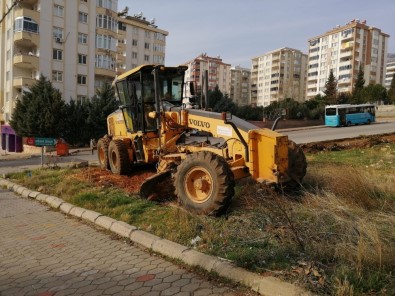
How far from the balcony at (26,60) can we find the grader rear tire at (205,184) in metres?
44.8

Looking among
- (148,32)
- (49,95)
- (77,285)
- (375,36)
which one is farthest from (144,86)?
(375,36)

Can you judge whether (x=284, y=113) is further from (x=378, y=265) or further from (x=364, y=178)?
(x=378, y=265)

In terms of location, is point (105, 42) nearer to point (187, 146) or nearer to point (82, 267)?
point (187, 146)

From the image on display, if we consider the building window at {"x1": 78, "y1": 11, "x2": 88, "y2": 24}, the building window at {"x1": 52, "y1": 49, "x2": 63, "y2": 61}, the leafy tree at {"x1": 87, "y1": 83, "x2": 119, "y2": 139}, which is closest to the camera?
the leafy tree at {"x1": 87, "y1": 83, "x2": 119, "y2": 139}

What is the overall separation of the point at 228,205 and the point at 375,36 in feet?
414

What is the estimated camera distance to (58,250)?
223 inches

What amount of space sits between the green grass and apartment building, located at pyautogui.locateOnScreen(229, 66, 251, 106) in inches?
5434

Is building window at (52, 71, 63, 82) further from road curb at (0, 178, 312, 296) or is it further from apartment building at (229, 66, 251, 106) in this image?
apartment building at (229, 66, 251, 106)

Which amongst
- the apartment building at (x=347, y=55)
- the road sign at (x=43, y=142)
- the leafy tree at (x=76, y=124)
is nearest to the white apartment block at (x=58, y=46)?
the leafy tree at (x=76, y=124)

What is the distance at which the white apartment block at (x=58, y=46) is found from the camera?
46406mm

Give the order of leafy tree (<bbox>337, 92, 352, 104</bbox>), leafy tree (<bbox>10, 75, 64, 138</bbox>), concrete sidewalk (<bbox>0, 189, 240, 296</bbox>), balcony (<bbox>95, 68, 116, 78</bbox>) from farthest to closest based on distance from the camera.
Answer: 1. leafy tree (<bbox>337, 92, 352, 104</bbox>)
2. balcony (<bbox>95, 68, 116, 78</bbox>)
3. leafy tree (<bbox>10, 75, 64, 138</bbox>)
4. concrete sidewalk (<bbox>0, 189, 240, 296</bbox>)

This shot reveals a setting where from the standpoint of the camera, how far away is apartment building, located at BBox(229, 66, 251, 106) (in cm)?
14438

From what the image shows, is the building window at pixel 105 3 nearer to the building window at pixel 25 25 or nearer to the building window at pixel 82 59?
the building window at pixel 82 59

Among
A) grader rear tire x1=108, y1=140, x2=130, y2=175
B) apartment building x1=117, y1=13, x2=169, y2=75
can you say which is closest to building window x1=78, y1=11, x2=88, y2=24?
apartment building x1=117, y1=13, x2=169, y2=75
